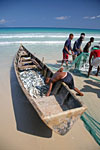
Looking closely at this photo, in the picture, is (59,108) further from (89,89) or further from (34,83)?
(89,89)

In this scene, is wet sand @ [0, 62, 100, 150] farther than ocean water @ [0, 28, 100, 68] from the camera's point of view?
No

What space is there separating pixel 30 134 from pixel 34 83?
2.37 m

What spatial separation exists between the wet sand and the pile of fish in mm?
588

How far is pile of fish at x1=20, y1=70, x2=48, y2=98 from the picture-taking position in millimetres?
4363

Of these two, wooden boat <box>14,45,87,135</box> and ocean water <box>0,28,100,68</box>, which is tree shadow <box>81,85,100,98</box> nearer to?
wooden boat <box>14,45,87,135</box>

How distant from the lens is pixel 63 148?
9.12ft

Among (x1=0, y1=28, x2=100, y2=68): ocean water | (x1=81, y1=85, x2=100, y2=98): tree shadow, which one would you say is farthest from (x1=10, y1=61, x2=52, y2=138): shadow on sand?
(x1=0, y1=28, x2=100, y2=68): ocean water

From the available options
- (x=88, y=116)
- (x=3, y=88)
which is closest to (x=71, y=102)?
(x=88, y=116)

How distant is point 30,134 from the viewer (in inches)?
123

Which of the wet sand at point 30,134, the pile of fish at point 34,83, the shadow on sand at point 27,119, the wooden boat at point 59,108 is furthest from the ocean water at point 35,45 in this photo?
the wooden boat at point 59,108

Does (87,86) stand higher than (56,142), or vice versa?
(87,86)

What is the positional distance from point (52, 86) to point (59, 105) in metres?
1.04

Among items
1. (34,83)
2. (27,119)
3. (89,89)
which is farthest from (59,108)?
(89,89)

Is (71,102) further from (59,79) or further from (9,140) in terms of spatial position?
(9,140)
